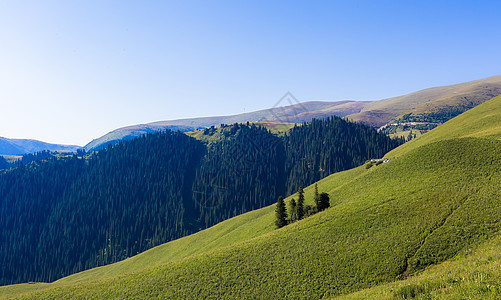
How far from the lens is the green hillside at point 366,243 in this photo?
113 feet

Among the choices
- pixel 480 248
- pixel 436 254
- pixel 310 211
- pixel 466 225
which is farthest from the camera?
pixel 310 211

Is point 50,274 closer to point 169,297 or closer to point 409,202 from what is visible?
point 169,297

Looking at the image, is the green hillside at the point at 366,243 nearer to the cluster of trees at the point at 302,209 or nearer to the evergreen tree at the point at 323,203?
the evergreen tree at the point at 323,203

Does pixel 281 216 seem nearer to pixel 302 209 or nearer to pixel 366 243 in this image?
pixel 302 209

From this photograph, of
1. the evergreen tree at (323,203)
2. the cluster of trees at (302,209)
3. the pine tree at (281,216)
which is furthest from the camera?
the pine tree at (281,216)

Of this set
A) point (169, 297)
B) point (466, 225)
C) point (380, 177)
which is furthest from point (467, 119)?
point (169, 297)

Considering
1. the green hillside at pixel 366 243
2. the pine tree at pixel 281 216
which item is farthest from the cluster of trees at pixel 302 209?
the green hillside at pixel 366 243

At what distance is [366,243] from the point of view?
39688 millimetres

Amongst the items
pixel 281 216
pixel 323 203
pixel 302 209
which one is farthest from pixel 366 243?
pixel 281 216

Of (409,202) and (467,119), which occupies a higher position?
(467,119)

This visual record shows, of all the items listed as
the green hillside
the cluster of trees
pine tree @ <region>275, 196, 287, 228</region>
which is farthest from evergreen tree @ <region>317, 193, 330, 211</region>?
pine tree @ <region>275, 196, 287, 228</region>

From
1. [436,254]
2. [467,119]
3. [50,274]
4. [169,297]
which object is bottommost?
[50,274]

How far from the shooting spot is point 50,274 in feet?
599

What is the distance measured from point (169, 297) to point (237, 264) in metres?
12.6
